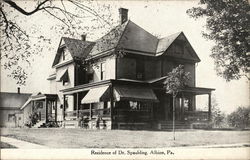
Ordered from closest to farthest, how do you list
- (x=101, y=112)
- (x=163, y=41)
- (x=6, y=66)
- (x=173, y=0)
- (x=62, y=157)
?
(x=62, y=157)
(x=6, y=66)
(x=173, y=0)
(x=101, y=112)
(x=163, y=41)

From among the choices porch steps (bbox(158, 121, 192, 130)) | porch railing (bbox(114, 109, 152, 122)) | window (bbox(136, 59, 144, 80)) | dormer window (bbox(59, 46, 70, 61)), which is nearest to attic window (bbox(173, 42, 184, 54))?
window (bbox(136, 59, 144, 80))

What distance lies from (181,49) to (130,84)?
7.23m

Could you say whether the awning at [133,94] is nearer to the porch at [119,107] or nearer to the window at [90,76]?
the porch at [119,107]

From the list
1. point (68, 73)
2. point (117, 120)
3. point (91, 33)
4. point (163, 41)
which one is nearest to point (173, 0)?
point (91, 33)

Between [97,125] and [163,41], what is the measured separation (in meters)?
10.5

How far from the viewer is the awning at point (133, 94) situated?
A: 23.8 meters

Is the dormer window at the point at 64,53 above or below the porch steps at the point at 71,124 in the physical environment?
above

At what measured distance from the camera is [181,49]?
98.7 ft

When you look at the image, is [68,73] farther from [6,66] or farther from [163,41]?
[6,66]

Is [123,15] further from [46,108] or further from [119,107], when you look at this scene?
[46,108]

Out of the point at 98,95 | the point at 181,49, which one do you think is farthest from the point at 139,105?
the point at 181,49

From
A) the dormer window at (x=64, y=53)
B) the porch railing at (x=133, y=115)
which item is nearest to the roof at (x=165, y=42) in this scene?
the porch railing at (x=133, y=115)

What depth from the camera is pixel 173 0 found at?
13812 mm

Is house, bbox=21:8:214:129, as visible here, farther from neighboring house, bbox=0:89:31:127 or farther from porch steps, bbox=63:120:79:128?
neighboring house, bbox=0:89:31:127
